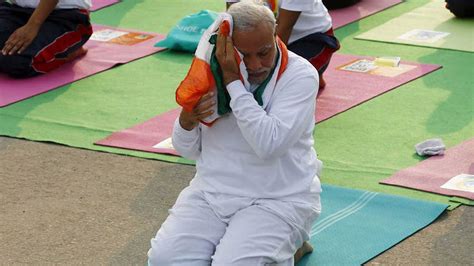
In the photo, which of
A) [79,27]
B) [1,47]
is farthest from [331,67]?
[1,47]

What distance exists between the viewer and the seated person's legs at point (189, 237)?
3533 millimetres

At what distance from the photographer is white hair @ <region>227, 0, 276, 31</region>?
3.39 m

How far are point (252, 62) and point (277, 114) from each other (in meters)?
0.20

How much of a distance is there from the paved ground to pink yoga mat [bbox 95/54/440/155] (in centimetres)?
20

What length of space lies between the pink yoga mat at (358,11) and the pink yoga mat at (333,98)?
0.82 metres

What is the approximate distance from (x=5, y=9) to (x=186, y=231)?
3.48 meters

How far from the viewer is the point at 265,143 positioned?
3.41 metres

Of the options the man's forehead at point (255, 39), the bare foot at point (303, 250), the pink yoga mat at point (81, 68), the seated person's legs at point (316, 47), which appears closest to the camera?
the man's forehead at point (255, 39)

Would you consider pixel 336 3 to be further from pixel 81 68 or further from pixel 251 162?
pixel 251 162

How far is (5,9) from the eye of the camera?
21.6ft

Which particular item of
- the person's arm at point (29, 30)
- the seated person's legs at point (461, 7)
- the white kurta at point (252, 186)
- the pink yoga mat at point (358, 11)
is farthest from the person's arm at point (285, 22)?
the seated person's legs at point (461, 7)

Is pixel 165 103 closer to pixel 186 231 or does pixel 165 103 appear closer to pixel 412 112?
pixel 412 112

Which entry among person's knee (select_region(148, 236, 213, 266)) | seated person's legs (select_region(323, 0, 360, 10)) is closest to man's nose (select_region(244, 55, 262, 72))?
person's knee (select_region(148, 236, 213, 266))

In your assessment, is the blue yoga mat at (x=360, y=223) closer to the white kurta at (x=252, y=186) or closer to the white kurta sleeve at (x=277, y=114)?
the white kurta at (x=252, y=186)
